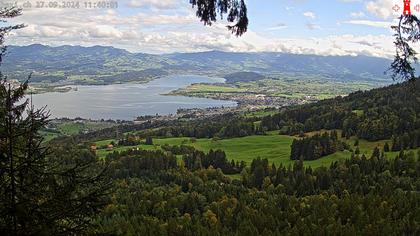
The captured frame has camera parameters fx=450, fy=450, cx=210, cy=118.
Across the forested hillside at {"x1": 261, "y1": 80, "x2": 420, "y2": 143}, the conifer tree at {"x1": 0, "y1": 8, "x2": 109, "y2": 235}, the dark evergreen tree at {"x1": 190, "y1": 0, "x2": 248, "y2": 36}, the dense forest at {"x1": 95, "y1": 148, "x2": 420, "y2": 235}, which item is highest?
the dark evergreen tree at {"x1": 190, "y1": 0, "x2": 248, "y2": 36}

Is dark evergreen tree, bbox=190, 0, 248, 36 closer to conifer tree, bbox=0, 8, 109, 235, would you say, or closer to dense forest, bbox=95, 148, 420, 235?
conifer tree, bbox=0, 8, 109, 235

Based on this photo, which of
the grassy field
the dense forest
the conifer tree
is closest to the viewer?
the conifer tree

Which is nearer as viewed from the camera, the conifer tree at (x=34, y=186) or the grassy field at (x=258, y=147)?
the conifer tree at (x=34, y=186)

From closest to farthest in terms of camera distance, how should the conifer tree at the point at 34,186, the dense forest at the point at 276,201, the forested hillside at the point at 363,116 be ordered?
the conifer tree at the point at 34,186
the dense forest at the point at 276,201
the forested hillside at the point at 363,116

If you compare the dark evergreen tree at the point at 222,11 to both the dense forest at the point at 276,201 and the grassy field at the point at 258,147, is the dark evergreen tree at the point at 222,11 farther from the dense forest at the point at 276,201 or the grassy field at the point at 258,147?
the grassy field at the point at 258,147

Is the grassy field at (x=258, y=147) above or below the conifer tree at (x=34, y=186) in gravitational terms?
below

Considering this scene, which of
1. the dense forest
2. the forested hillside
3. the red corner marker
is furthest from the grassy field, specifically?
the red corner marker

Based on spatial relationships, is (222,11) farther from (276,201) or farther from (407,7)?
(276,201)

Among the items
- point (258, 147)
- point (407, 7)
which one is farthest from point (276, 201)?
point (407, 7)

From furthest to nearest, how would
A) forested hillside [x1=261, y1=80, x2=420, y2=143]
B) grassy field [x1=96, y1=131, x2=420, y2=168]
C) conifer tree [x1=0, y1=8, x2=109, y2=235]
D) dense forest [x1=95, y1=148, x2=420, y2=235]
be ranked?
1. forested hillside [x1=261, y1=80, x2=420, y2=143]
2. grassy field [x1=96, y1=131, x2=420, y2=168]
3. dense forest [x1=95, y1=148, x2=420, y2=235]
4. conifer tree [x1=0, y1=8, x2=109, y2=235]

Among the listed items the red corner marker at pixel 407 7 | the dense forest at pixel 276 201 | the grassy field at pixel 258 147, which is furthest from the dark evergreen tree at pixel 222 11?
the grassy field at pixel 258 147

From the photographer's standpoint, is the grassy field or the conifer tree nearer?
the conifer tree
